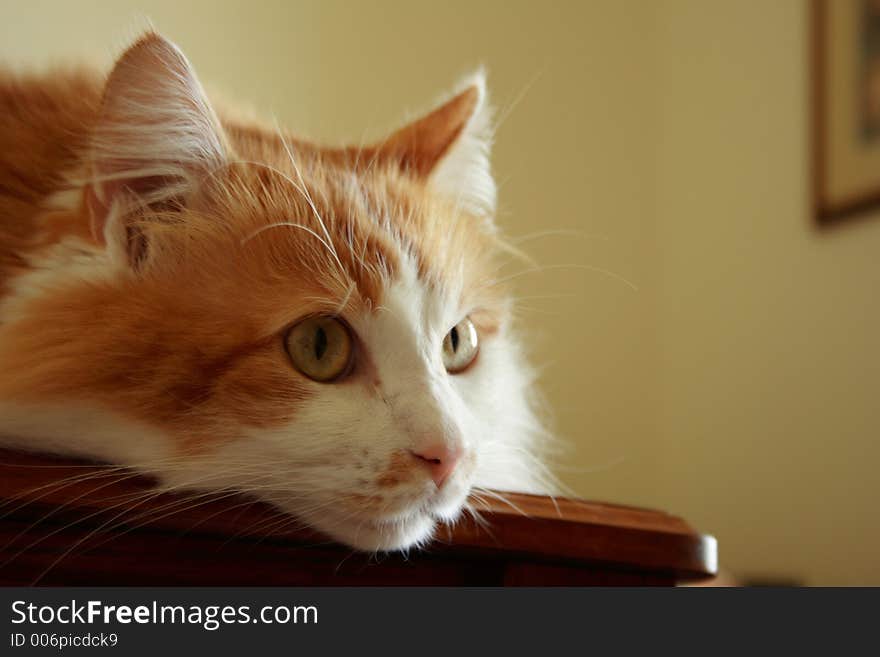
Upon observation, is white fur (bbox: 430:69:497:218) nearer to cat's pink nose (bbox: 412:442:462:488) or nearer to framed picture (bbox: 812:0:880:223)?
cat's pink nose (bbox: 412:442:462:488)

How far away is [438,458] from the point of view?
2.30 feet

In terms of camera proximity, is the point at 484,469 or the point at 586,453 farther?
the point at 586,453

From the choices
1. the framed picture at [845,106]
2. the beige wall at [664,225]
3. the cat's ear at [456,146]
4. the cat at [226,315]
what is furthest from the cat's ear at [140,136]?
the framed picture at [845,106]

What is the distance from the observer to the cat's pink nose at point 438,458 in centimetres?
70

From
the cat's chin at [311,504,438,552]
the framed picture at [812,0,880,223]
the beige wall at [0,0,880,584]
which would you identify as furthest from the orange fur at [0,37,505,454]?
the framed picture at [812,0,880,223]

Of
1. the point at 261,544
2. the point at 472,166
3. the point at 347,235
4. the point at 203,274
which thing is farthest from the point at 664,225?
the point at 261,544

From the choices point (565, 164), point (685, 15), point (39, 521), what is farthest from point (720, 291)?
point (39, 521)

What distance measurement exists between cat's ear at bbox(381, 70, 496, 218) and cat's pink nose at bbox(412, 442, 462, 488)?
461 mm

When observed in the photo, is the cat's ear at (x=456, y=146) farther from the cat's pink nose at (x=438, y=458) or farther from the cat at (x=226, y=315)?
the cat's pink nose at (x=438, y=458)

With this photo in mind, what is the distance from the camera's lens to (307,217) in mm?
824

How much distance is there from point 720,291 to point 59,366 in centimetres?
196

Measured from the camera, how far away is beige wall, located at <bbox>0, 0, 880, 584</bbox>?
6.10 ft

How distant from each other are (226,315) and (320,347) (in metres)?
0.09
